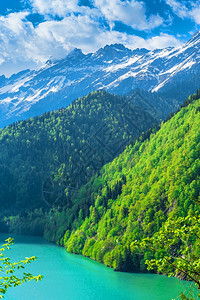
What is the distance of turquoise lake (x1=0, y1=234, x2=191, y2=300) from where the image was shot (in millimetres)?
98544

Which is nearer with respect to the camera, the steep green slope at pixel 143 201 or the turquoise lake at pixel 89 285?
the turquoise lake at pixel 89 285

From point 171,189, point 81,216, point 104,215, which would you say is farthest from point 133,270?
point 81,216

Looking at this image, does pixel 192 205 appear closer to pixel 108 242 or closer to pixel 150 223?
pixel 150 223

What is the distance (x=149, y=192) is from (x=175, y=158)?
869 inches

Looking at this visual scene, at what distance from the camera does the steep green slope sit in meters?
132

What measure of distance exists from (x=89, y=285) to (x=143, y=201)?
5148 centimetres

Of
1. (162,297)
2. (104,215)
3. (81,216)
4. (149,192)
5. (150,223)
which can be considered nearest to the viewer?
(162,297)

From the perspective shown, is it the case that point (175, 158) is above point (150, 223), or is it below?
above

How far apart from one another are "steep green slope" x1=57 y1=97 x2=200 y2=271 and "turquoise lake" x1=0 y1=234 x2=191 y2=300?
800cm

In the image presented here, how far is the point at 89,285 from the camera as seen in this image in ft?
362

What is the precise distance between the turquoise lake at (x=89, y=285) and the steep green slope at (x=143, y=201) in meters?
8.00

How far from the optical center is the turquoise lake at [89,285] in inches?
3880

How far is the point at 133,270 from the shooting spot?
123m

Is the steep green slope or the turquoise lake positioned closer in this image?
the turquoise lake
